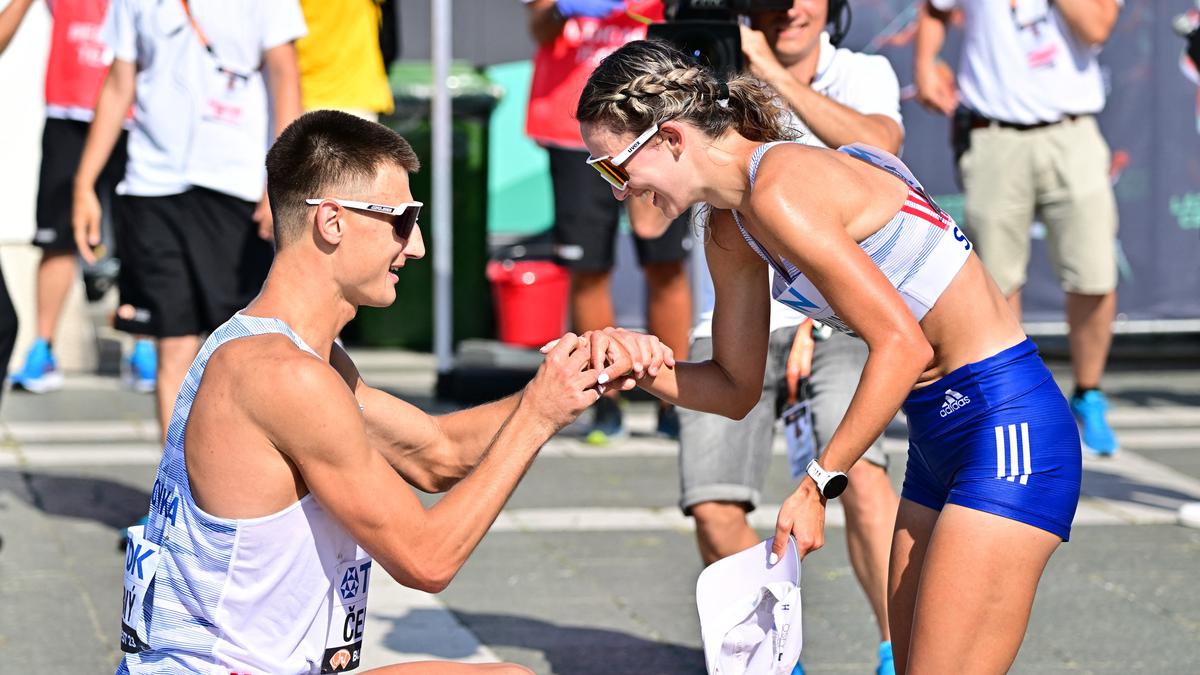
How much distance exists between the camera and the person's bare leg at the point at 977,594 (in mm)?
3277

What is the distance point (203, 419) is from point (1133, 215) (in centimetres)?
718

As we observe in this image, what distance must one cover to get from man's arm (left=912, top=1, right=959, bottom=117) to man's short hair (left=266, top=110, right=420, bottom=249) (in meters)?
4.65

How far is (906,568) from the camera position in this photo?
11.8 feet

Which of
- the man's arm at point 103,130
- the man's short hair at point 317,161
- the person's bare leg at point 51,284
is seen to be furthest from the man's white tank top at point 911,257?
the person's bare leg at point 51,284

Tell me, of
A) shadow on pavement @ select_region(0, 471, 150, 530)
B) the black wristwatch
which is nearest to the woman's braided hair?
the black wristwatch

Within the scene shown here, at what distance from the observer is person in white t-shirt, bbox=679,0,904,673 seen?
4418 millimetres

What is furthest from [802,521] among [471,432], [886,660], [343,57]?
[343,57]

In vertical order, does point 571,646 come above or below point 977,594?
below

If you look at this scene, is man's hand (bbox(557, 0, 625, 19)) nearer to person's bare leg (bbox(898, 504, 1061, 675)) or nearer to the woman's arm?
the woman's arm

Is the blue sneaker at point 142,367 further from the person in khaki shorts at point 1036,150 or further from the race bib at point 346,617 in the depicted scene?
the race bib at point 346,617

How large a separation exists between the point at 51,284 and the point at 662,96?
5979mm

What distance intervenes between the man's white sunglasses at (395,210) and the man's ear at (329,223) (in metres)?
0.01

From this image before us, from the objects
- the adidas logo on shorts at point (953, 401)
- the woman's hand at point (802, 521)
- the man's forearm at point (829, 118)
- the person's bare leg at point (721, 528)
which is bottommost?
the person's bare leg at point (721, 528)

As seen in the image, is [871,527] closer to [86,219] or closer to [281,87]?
[281,87]
